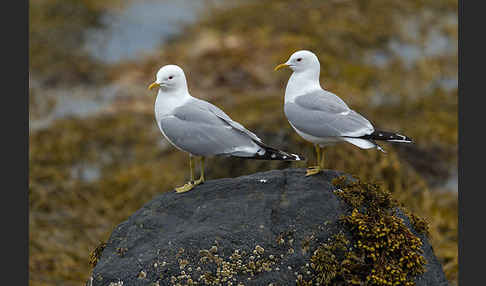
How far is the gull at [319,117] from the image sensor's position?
13.0ft

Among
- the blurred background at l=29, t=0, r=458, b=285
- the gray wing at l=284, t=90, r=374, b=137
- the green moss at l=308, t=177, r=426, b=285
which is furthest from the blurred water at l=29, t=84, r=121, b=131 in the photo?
the green moss at l=308, t=177, r=426, b=285

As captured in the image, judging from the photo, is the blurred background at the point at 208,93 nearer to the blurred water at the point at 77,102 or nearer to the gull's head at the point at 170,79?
the blurred water at the point at 77,102

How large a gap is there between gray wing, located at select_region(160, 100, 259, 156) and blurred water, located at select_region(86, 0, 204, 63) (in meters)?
7.43

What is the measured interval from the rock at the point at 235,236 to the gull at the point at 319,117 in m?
0.30

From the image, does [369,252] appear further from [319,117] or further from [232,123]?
[232,123]

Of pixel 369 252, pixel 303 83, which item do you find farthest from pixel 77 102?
pixel 369 252

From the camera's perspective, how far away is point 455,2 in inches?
493

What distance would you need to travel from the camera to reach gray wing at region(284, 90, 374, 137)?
400 centimetres

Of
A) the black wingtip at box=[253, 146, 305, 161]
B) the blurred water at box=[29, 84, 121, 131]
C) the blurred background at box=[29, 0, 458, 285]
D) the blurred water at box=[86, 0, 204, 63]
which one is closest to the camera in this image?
the black wingtip at box=[253, 146, 305, 161]

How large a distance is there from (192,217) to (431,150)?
552cm

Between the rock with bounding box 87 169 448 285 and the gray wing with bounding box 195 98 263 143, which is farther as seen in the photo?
the gray wing with bounding box 195 98 263 143

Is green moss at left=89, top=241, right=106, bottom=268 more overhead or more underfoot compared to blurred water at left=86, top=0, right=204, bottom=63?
more underfoot

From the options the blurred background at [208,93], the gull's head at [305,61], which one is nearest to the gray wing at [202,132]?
the gull's head at [305,61]

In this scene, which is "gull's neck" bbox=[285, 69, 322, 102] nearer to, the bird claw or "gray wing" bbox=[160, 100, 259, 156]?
"gray wing" bbox=[160, 100, 259, 156]
